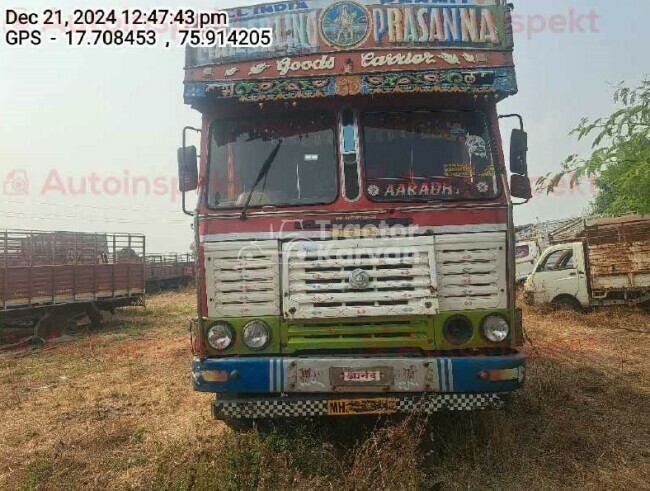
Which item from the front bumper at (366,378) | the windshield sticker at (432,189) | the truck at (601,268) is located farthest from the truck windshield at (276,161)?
the truck at (601,268)

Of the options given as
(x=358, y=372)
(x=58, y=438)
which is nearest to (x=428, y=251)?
(x=358, y=372)

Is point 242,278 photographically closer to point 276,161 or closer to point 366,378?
point 276,161

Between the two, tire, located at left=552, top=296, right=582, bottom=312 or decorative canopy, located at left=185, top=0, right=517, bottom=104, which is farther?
tire, located at left=552, top=296, right=582, bottom=312

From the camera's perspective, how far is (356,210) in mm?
3947

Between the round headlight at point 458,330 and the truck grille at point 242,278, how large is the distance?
1.22 metres

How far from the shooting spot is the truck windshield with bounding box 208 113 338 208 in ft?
13.3

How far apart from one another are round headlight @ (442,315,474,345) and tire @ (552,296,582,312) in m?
9.51

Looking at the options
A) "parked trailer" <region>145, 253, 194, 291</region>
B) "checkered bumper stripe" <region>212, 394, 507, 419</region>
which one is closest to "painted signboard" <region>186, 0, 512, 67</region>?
"checkered bumper stripe" <region>212, 394, 507, 419</region>

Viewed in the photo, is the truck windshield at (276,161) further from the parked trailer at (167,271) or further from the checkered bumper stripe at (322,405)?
the parked trailer at (167,271)

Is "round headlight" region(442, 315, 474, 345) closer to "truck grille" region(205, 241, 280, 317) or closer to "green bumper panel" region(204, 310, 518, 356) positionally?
"green bumper panel" region(204, 310, 518, 356)

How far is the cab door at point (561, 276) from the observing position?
12.1 meters

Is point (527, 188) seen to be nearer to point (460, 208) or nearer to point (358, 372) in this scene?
point (460, 208)

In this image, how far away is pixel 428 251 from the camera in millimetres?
3789

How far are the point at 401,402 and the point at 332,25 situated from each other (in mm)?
2858
